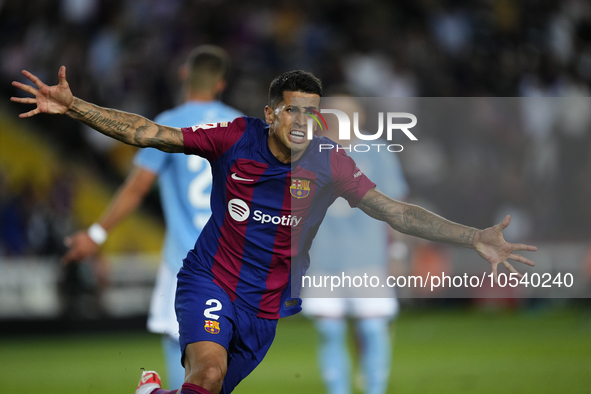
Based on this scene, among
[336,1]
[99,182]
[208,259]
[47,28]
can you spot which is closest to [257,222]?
[208,259]

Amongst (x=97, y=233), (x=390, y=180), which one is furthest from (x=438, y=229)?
(x=97, y=233)

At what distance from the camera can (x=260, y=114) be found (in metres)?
12.5

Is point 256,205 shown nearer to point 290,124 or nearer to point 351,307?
point 290,124

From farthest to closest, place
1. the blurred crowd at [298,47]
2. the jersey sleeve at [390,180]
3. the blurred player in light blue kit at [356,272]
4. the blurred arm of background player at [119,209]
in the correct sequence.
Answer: the blurred crowd at [298,47], the jersey sleeve at [390,180], the blurred player in light blue kit at [356,272], the blurred arm of background player at [119,209]

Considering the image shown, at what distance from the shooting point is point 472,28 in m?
15.2

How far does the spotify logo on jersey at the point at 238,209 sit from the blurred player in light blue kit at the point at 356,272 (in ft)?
6.21

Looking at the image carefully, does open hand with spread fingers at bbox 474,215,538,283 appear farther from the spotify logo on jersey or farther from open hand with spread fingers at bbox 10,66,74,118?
open hand with spread fingers at bbox 10,66,74,118

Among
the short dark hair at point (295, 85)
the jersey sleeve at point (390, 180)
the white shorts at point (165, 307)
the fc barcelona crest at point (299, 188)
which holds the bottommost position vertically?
the white shorts at point (165, 307)

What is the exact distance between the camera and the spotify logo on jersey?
13.5 feet

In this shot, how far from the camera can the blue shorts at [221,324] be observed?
13.0 ft

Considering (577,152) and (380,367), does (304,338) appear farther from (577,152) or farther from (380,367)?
(380,367)

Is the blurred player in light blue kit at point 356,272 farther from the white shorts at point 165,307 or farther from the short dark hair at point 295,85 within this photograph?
the short dark hair at point 295,85

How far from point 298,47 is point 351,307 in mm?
9065

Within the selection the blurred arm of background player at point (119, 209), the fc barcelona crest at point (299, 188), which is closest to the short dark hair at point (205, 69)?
the blurred arm of background player at point (119, 209)
